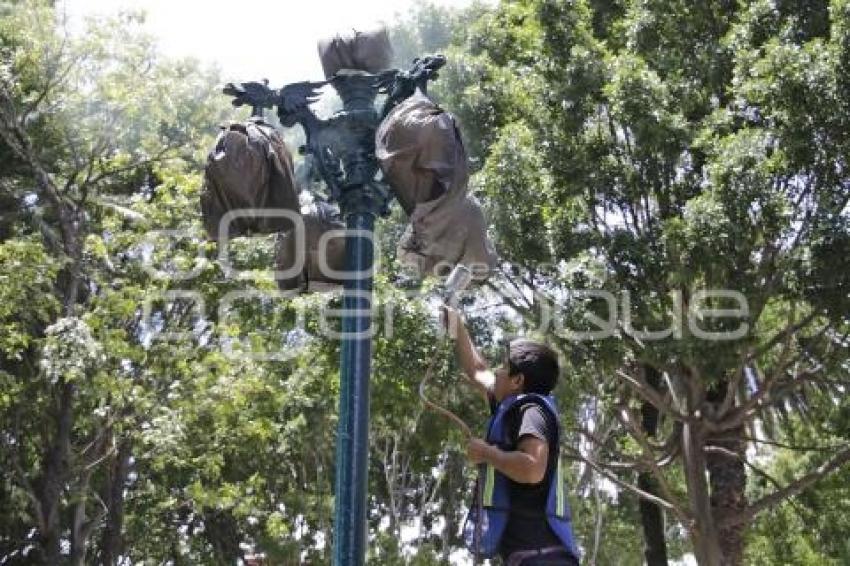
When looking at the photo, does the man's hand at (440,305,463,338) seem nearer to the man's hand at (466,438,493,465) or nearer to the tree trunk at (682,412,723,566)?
the man's hand at (466,438,493,465)

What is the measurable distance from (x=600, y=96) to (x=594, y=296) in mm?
2209

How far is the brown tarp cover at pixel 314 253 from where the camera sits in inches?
144

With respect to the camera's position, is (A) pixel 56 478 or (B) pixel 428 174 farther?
(A) pixel 56 478

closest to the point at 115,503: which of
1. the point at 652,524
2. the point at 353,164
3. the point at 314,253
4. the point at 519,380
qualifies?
the point at 652,524

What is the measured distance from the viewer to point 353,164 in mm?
3539

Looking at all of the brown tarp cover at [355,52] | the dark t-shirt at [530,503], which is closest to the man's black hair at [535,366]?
the dark t-shirt at [530,503]

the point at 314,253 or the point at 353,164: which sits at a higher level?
the point at 353,164

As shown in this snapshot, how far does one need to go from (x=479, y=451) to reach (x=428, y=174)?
0.94m

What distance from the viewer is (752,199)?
8.55 m

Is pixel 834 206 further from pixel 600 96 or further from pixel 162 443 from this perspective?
pixel 162 443

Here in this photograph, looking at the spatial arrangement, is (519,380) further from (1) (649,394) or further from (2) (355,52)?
(1) (649,394)

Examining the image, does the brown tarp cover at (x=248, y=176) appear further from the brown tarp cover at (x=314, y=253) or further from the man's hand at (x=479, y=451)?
the man's hand at (x=479, y=451)

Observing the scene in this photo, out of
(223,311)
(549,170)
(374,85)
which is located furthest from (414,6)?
(374,85)

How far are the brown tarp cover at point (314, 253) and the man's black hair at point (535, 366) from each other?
0.76 metres
